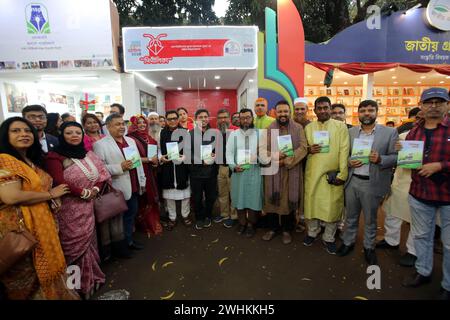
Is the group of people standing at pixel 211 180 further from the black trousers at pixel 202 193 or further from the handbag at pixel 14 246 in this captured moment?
the handbag at pixel 14 246

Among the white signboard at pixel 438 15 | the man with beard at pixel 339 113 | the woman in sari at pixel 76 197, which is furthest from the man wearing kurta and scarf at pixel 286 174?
the white signboard at pixel 438 15

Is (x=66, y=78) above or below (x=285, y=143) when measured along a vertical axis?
above

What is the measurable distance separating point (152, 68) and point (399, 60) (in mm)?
7380

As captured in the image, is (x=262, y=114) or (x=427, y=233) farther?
(x=262, y=114)

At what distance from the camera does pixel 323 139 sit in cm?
288

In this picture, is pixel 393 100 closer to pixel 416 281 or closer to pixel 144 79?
pixel 144 79

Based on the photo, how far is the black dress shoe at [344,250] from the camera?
298 cm

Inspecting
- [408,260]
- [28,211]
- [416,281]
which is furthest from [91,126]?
[408,260]

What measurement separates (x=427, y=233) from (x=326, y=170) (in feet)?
3.62

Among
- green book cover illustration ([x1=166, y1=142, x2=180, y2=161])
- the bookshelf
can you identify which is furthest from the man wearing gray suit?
the bookshelf

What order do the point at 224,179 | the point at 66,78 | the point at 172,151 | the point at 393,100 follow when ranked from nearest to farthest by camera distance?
the point at 172,151 < the point at 224,179 < the point at 66,78 < the point at 393,100

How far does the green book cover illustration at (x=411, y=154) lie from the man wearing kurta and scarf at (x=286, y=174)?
1.02 meters

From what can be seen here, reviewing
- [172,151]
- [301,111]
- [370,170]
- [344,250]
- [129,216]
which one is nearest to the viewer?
[370,170]

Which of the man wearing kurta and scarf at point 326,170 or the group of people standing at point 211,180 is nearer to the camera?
the group of people standing at point 211,180
